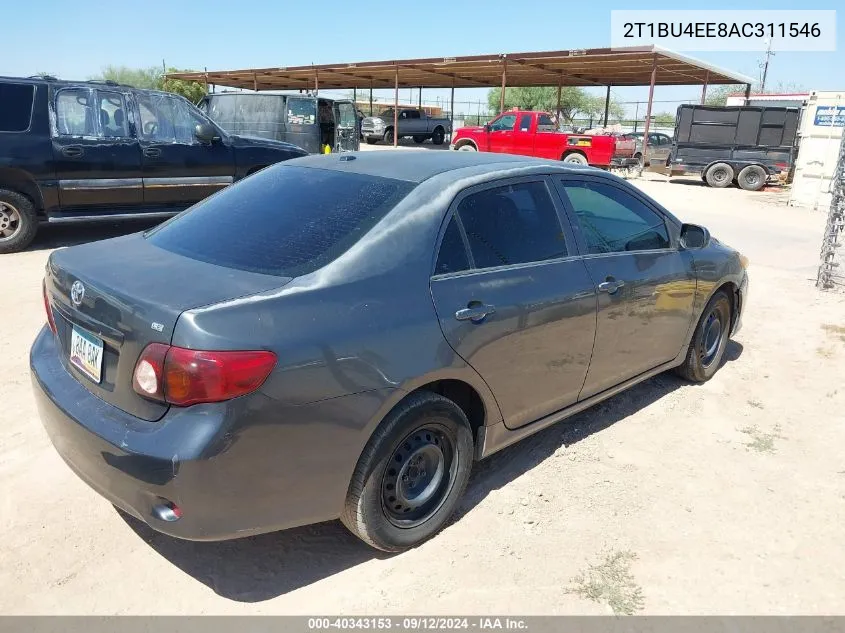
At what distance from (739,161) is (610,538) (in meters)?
19.0

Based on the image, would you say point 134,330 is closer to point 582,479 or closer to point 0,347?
point 582,479

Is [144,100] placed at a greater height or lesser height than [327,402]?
greater

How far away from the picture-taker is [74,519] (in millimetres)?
2941

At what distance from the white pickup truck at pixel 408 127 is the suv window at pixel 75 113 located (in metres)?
24.5

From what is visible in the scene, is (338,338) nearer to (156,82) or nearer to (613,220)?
(613,220)

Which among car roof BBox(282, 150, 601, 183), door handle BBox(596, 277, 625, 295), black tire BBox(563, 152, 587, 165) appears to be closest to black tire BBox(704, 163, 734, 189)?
black tire BBox(563, 152, 587, 165)

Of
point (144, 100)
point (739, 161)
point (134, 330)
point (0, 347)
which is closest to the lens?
point (134, 330)

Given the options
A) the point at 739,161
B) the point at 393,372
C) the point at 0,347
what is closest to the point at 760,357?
the point at 393,372

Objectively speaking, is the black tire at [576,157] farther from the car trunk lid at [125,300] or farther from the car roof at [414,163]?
the car trunk lid at [125,300]

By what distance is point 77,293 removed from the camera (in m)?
2.55

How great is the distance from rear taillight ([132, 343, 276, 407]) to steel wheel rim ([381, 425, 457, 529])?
0.72 metres

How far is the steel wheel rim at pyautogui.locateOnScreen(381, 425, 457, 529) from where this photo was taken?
2.68m

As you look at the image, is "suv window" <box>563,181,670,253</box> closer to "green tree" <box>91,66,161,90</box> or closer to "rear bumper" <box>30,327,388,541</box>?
"rear bumper" <box>30,327,388,541</box>
